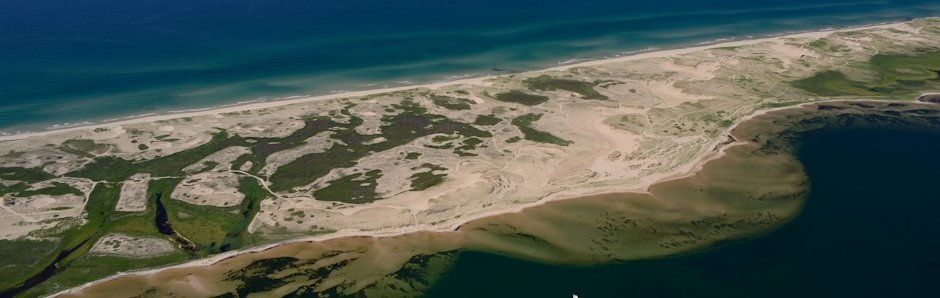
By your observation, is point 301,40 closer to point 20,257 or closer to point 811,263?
point 20,257

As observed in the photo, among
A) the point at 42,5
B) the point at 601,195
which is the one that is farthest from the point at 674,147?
the point at 42,5

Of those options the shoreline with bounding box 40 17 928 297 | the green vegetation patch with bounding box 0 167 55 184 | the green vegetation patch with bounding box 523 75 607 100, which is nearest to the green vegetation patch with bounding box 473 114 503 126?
the green vegetation patch with bounding box 523 75 607 100

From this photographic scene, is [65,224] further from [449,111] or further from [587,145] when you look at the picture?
[587,145]

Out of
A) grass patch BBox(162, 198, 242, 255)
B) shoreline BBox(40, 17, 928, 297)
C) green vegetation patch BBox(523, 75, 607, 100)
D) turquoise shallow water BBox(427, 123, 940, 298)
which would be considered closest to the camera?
turquoise shallow water BBox(427, 123, 940, 298)

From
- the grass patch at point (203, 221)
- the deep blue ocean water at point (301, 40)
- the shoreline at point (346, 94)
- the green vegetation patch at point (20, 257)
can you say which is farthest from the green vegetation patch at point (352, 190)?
the deep blue ocean water at point (301, 40)

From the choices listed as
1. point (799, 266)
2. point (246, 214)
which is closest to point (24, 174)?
point (246, 214)

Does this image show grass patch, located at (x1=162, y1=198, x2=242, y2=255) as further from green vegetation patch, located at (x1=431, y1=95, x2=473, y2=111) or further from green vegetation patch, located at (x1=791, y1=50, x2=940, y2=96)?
green vegetation patch, located at (x1=791, y1=50, x2=940, y2=96)

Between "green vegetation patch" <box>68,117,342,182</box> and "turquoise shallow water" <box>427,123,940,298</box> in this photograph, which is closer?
"turquoise shallow water" <box>427,123,940,298</box>
